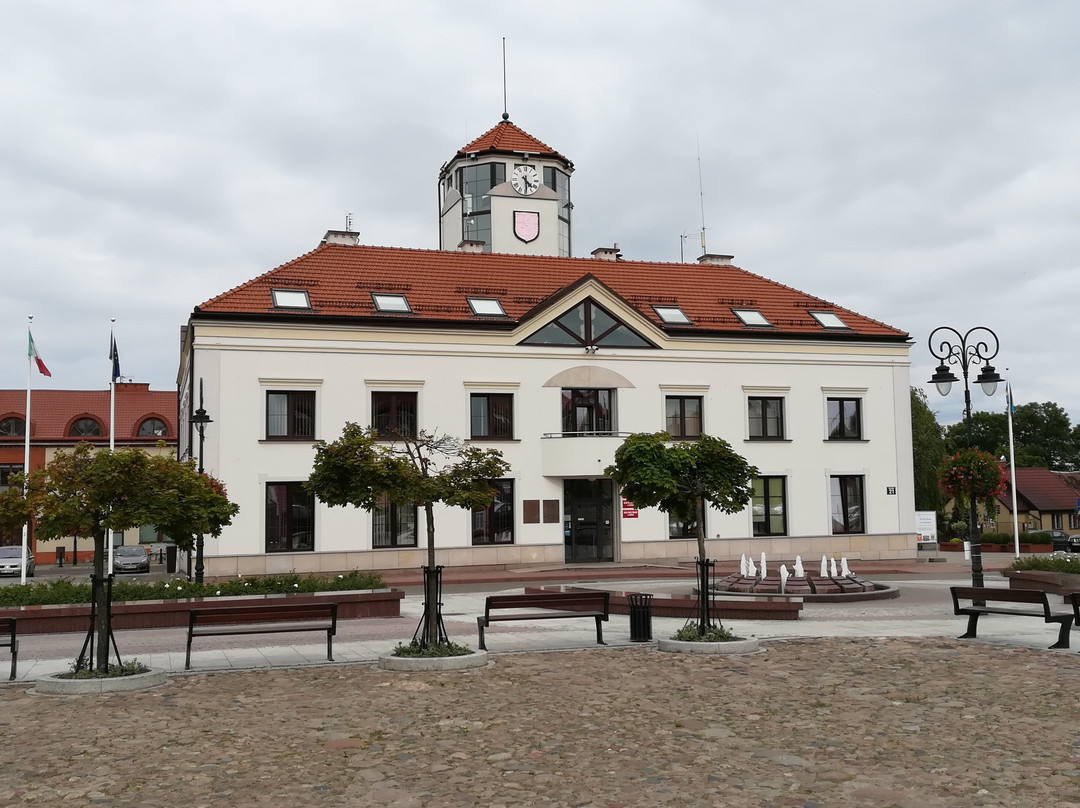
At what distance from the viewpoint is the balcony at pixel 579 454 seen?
34.5m

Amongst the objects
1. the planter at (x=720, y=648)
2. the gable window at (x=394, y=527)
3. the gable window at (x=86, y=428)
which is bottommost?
the planter at (x=720, y=648)

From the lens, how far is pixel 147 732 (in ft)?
32.9

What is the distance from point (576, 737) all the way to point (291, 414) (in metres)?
24.6

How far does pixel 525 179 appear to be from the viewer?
161ft

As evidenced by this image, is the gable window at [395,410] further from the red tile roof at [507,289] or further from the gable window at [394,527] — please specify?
the gable window at [394,527]

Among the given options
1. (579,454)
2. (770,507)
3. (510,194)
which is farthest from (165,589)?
(510,194)

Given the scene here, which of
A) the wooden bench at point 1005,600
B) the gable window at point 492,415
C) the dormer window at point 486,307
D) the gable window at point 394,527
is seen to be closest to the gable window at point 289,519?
the gable window at point 394,527

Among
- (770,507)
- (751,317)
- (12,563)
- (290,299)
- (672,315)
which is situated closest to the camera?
(290,299)

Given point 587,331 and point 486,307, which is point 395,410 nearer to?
point 486,307

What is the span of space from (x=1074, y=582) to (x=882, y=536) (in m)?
15.0

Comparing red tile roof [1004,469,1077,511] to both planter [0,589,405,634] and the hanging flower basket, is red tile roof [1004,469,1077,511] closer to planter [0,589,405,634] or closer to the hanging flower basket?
the hanging flower basket

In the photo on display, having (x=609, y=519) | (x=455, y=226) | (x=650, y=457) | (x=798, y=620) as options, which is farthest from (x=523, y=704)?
(x=455, y=226)

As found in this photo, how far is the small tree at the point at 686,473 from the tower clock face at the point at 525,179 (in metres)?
33.8

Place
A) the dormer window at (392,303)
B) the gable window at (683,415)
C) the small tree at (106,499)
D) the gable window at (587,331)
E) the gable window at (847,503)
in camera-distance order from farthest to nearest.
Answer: the gable window at (847,503)
the gable window at (683,415)
the gable window at (587,331)
the dormer window at (392,303)
the small tree at (106,499)
